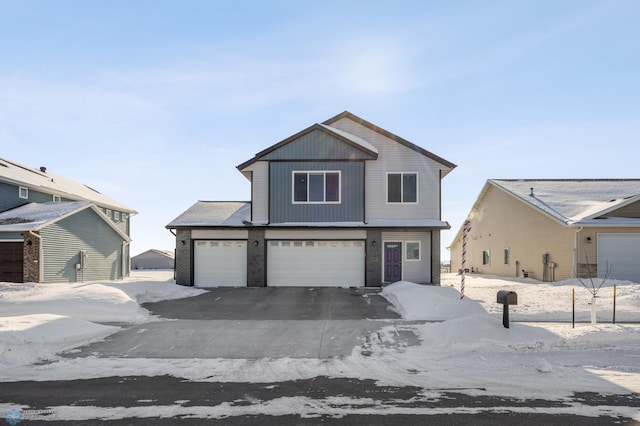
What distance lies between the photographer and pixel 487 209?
33.4 m

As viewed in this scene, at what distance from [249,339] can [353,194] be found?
507 inches

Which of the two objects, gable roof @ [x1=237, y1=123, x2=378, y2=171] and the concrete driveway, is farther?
gable roof @ [x1=237, y1=123, x2=378, y2=171]

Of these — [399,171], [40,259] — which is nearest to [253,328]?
[399,171]

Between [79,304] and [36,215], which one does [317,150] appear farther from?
[36,215]

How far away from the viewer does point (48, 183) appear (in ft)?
101

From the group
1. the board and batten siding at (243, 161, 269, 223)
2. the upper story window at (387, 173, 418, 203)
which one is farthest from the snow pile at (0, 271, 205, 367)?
the upper story window at (387, 173, 418, 203)

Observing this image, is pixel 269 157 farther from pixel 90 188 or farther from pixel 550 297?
pixel 90 188

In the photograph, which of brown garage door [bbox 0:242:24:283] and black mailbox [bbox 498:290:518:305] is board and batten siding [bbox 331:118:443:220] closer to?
black mailbox [bbox 498:290:518:305]

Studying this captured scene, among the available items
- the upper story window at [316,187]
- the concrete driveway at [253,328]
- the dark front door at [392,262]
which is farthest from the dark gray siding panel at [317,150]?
the concrete driveway at [253,328]

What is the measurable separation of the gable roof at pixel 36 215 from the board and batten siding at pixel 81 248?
380 mm

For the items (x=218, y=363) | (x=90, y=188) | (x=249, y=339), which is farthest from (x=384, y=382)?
(x=90, y=188)

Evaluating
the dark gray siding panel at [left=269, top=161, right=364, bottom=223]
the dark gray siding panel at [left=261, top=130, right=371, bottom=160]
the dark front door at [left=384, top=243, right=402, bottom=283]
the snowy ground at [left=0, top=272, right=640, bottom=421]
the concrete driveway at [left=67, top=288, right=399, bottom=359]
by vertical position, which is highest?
the dark gray siding panel at [left=261, top=130, right=371, bottom=160]

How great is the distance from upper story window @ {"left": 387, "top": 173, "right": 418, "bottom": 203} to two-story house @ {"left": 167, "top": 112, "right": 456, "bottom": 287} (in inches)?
2.0

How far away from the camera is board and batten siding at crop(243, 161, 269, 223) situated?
74.1 feet
